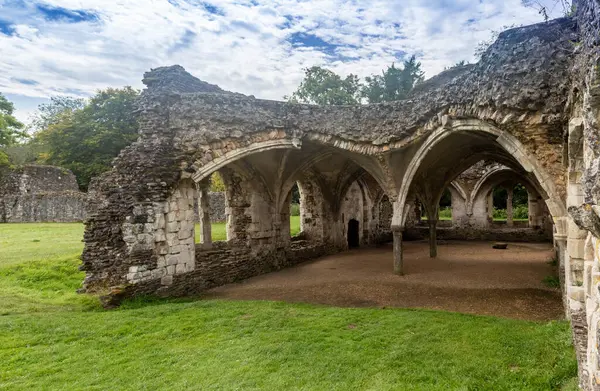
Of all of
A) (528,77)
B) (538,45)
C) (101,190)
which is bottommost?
(101,190)

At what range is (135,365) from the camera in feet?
16.1

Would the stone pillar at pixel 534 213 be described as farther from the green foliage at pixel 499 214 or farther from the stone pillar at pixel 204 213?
the stone pillar at pixel 204 213

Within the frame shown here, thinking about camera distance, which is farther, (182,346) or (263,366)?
(182,346)

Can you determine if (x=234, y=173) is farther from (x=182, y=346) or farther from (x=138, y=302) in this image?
(x=182, y=346)

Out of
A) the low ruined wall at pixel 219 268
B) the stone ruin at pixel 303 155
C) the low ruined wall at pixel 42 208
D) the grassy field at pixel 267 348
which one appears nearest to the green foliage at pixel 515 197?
the stone ruin at pixel 303 155

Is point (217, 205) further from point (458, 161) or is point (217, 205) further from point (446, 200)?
point (446, 200)

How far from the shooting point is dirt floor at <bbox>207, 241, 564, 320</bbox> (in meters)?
7.71

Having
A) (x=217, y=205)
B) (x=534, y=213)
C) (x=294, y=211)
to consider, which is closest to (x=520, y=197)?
(x=534, y=213)

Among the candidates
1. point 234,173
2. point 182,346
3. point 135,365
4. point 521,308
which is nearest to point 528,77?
point 521,308

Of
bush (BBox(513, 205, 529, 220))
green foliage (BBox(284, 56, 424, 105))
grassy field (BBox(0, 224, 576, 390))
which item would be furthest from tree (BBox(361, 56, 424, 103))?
grassy field (BBox(0, 224, 576, 390))

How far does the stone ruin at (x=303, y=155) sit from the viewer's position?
18.7ft

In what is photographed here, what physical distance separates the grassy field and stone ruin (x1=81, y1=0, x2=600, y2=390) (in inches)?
29.3

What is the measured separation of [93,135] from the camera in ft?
82.4

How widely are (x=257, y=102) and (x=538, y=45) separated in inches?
242
